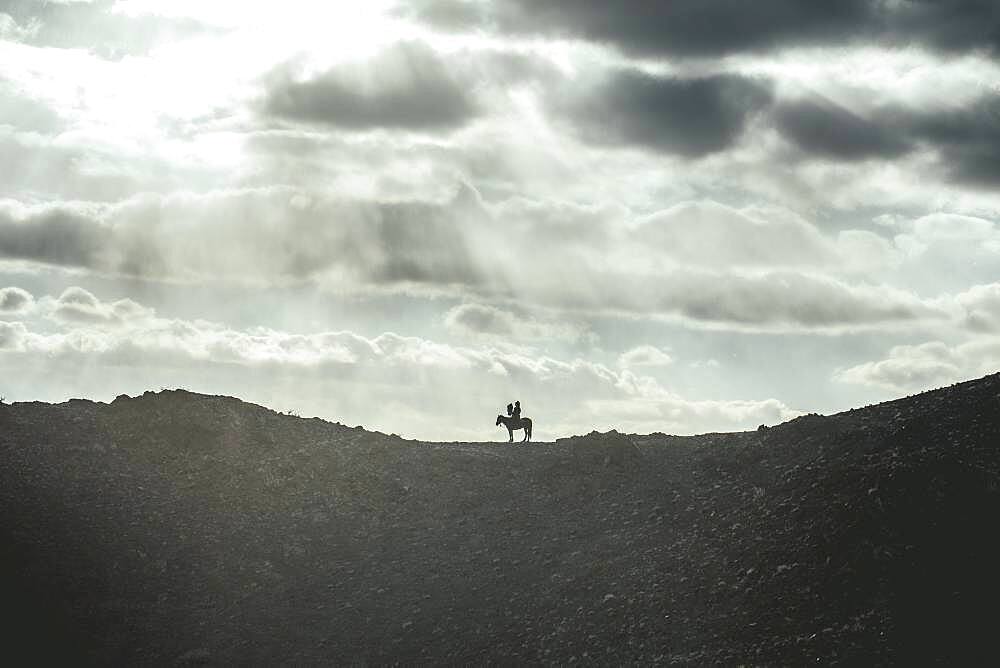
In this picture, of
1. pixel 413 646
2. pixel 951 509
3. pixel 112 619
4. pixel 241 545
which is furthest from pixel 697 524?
pixel 112 619

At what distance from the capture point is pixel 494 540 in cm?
3734

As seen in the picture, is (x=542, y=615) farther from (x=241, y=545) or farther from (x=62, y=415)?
(x=62, y=415)

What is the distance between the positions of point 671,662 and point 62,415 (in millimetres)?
35764

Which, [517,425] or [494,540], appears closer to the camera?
[494,540]

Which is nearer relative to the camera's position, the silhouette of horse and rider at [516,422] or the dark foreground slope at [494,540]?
the dark foreground slope at [494,540]

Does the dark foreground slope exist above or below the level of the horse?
below

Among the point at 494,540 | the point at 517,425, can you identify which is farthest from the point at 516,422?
the point at 494,540

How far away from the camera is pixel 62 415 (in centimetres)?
4603

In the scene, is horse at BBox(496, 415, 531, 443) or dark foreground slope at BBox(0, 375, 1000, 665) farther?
horse at BBox(496, 415, 531, 443)

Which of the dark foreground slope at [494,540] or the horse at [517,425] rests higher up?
the horse at [517,425]

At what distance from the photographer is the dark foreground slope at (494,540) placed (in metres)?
26.2

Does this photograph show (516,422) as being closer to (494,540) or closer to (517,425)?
(517,425)

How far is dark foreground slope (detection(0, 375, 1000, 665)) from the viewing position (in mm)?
26250

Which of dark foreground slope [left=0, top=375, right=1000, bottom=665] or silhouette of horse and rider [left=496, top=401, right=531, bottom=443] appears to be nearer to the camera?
dark foreground slope [left=0, top=375, right=1000, bottom=665]
